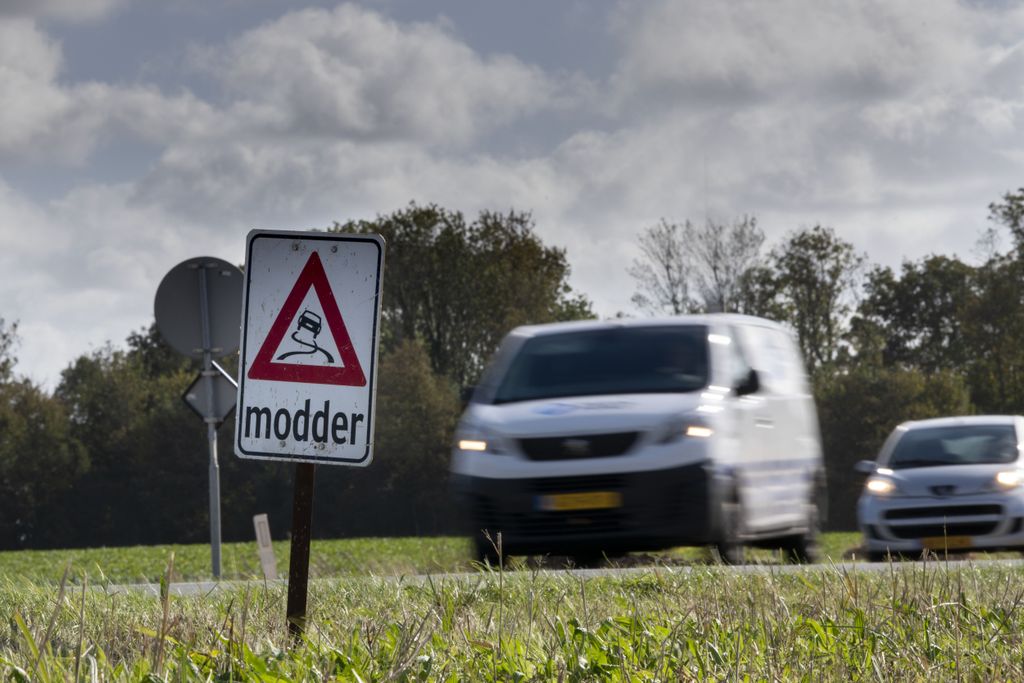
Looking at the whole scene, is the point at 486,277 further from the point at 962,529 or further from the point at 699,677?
the point at 699,677

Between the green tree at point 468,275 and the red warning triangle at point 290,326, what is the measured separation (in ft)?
146

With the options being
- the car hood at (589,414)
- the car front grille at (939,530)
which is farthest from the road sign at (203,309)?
the car front grille at (939,530)

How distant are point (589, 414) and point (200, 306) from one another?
3720 millimetres

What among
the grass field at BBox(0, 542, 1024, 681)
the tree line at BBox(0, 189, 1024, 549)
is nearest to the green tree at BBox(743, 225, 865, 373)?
the tree line at BBox(0, 189, 1024, 549)

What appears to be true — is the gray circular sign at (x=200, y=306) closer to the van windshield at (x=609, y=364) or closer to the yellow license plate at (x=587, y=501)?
the van windshield at (x=609, y=364)

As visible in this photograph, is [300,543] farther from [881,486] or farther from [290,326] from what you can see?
[881,486]

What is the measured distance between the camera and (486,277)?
50.9 metres

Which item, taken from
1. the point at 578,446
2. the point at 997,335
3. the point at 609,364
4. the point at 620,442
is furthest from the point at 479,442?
the point at 997,335

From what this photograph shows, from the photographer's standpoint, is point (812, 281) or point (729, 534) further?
point (812, 281)

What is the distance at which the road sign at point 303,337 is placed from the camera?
5.18 metres

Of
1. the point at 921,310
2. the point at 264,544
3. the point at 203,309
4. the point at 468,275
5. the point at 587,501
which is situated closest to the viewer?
the point at 587,501

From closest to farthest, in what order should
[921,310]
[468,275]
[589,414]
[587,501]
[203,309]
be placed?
[587,501]
[589,414]
[203,309]
[468,275]
[921,310]

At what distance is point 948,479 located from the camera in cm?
1422

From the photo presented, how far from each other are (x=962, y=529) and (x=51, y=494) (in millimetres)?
50968
